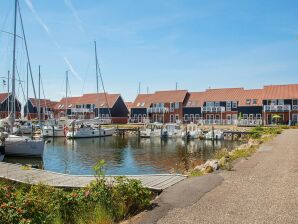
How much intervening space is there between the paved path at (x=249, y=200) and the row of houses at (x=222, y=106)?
174 ft

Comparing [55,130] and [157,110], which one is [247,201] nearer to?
[55,130]

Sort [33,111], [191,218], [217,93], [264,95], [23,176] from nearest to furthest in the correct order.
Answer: [191,218], [23,176], [264,95], [217,93], [33,111]

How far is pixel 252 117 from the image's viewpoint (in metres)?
69.1

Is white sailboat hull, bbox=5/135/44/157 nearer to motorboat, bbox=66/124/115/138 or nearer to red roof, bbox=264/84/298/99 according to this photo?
motorboat, bbox=66/124/115/138

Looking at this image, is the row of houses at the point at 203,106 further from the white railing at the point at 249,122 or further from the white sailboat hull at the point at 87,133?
the white sailboat hull at the point at 87,133

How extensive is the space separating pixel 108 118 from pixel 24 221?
78.8 metres

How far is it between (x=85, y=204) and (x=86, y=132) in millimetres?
51249

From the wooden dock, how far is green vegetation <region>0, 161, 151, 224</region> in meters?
1.56

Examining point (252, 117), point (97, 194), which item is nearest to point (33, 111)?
point (252, 117)

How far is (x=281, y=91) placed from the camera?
68.5 meters

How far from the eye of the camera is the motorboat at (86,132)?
2261 inches

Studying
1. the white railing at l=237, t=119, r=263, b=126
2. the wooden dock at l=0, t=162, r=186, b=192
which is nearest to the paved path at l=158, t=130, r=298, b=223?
the wooden dock at l=0, t=162, r=186, b=192

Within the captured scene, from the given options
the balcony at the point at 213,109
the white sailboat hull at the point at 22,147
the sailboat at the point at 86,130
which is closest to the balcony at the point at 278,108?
the balcony at the point at 213,109

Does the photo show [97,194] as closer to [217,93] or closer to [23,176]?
[23,176]
